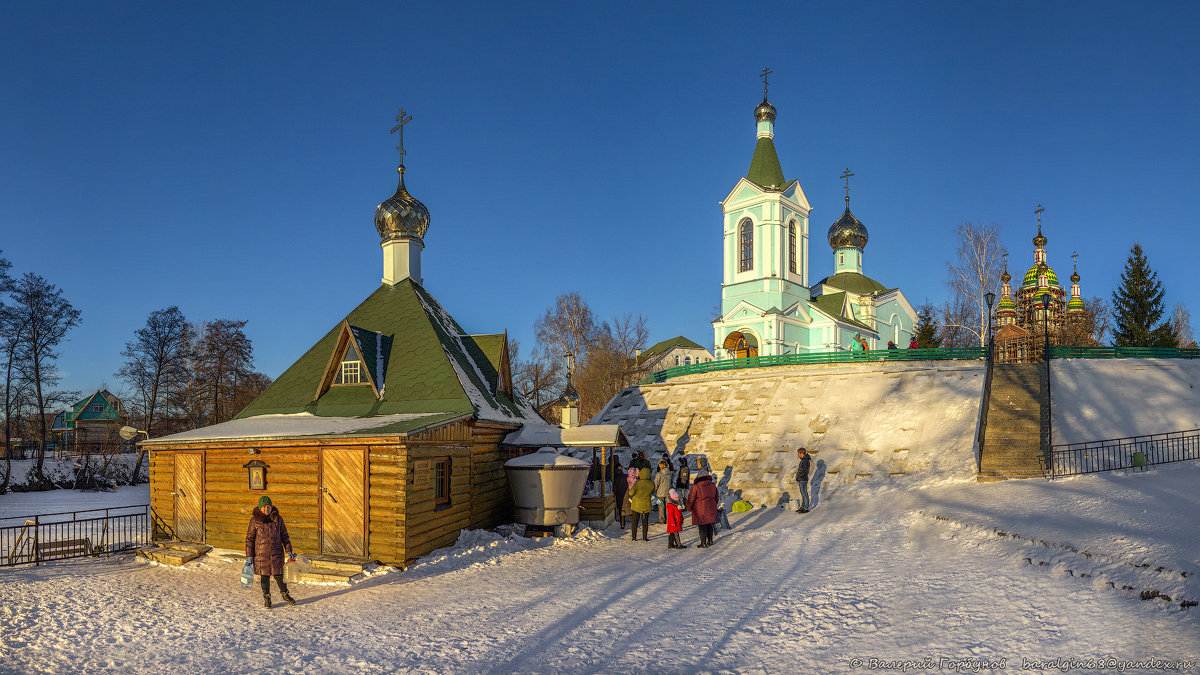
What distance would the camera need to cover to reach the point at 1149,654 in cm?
618

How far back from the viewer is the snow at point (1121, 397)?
2098cm

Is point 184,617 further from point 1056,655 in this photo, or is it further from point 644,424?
point 644,424

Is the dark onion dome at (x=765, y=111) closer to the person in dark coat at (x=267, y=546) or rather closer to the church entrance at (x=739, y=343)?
the church entrance at (x=739, y=343)

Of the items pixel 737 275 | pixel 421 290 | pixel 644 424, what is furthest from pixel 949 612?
pixel 737 275

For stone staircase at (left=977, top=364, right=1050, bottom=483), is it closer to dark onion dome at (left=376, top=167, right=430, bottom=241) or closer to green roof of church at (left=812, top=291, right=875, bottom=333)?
dark onion dome at (left=376, top=167, right=430, bottom=241)

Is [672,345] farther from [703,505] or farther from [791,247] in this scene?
[703,505]

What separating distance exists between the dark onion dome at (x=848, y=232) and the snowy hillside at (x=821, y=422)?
30507 millimetres

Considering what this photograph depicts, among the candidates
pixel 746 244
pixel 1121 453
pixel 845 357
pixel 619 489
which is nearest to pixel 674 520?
pixel 619 489

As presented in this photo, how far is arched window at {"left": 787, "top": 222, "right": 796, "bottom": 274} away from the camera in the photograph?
4534 cm

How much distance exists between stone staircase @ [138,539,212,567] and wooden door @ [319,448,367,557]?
9.57 ft

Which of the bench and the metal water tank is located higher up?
the metal water tank

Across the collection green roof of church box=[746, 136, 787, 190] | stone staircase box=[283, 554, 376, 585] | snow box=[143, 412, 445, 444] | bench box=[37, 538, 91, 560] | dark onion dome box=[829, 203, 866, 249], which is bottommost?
bench box=[37, 538, 91, 560]

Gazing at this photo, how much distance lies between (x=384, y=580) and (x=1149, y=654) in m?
10.3

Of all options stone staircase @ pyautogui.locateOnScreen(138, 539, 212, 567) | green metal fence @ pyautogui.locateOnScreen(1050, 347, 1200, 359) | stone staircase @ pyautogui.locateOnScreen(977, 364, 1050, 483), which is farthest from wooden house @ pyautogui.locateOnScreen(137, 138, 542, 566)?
green metal fence @ pyautogui.locateOnScreen(1050, 347, 1200, 359)
